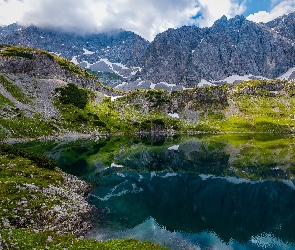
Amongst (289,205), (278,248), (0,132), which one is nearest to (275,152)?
(289,205)

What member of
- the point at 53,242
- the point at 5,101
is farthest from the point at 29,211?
the point at 5,101

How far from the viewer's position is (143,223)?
157ft

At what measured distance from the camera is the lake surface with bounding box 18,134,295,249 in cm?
4362

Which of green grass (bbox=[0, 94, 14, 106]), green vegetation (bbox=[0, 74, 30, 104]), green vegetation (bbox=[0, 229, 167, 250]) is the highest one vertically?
green vegetation (bbox=[0, 74, 30, 104])

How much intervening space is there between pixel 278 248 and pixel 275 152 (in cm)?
9234

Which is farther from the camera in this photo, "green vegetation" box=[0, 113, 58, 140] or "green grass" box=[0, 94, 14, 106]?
"green grass" box=[0, 94, 14, 106]

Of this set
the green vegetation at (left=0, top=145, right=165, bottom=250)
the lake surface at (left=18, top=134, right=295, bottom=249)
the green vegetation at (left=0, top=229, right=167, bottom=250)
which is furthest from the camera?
the lake surface at (left=18, top=134, right=295, bottom=249)

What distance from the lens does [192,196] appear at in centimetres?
6272

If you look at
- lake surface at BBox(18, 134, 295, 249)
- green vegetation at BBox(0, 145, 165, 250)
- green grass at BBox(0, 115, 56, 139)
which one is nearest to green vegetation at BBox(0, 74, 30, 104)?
green grass at BBox(0, 115, 56, 139)

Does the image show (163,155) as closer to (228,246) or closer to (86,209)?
(86,209)

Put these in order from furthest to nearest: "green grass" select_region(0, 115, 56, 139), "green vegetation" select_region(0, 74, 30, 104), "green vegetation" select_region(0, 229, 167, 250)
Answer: "green vegetation" select_region(0, 74, 30, 104), "green grass" select_region(0, 115, 56, 139), "green vegetation" select_region(0, 229, 167, 250)

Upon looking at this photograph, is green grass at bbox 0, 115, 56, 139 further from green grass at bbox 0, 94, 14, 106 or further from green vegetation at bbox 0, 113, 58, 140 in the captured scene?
green grass at bbox 0, 94, 14, 106

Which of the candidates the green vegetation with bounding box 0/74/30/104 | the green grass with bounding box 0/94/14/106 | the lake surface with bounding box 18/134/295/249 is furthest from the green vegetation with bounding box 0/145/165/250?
the green vegetation with bounding box 0/74/30/104

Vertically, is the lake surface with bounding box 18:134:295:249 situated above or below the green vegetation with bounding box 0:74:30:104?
below
